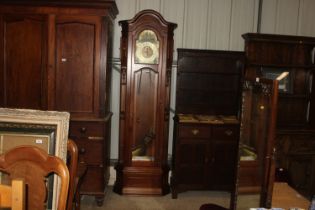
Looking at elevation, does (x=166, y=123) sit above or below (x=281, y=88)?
below

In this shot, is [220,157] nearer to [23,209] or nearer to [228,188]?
[228,188]

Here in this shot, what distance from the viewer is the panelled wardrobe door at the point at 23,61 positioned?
319 cm

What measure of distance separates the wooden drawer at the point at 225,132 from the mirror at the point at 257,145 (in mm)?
1147

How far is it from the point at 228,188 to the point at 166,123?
39.4 inches

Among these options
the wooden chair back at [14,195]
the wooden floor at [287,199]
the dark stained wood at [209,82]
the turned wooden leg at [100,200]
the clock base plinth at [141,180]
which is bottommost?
the turned wooden leg at [100,200]

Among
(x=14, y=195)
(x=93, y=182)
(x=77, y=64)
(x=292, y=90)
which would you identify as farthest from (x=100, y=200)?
(x=292, y=90)

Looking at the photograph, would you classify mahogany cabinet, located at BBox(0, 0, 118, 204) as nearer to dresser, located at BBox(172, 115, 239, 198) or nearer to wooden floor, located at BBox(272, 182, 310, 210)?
dresser, located at BBox(172, 115, 239, 198)

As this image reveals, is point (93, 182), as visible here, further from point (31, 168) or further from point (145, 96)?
point (31, 168)

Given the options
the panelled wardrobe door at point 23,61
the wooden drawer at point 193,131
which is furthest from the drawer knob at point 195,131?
the panelled wardrobe door at point 23,61

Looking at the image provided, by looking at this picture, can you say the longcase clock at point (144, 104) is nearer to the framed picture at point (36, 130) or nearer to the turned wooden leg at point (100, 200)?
the turned wooden leg at point (100, 200)

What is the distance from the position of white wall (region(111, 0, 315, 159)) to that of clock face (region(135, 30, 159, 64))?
1.46 feet

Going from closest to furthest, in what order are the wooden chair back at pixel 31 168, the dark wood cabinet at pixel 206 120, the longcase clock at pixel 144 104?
1. the wooden chair back at pixel 31 168
2. the longcase clock at pixel 144 104
3. the dark wood cabinet at pixel 206 120

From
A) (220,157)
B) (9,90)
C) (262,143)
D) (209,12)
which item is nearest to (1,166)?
(262,143)

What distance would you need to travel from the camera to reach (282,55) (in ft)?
13.0
